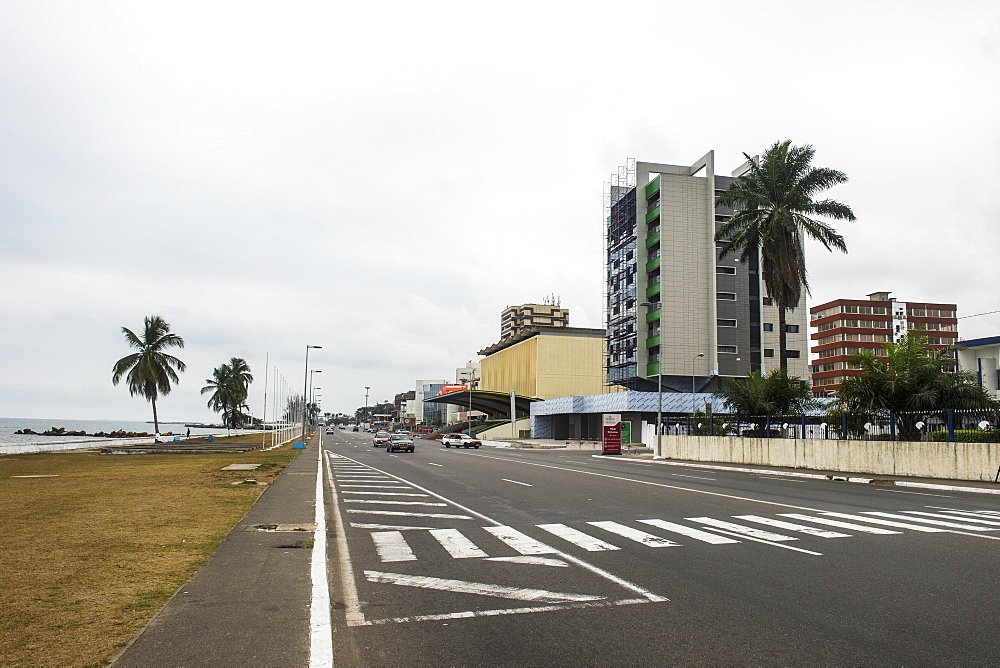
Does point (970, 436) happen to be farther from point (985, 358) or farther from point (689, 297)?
point (689, 297)

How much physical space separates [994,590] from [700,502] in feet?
29.7

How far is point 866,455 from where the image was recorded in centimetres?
2617

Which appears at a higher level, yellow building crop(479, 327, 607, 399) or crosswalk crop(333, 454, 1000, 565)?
yellow building crop(479, 327, 607, 399)

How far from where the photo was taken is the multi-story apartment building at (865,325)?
116 meters

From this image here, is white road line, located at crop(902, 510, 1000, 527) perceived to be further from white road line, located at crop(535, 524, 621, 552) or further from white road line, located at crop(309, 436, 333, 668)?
white road line, located at crop(309, 436, 333, 668)

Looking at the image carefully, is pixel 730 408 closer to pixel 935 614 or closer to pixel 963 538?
pixel 963 538

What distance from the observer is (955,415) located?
2381cm

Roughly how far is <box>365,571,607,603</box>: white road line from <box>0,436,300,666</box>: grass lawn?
7.27 feet

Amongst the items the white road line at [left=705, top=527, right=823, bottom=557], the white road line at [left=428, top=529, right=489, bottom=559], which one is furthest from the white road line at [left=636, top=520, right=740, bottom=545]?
the white road line at [left=428, top=529, right=489, bottom=559]

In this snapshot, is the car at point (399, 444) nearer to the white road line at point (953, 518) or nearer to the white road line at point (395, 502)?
the white road line at point (395, 502)

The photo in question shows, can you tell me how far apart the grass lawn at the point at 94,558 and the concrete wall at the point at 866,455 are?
2021cm

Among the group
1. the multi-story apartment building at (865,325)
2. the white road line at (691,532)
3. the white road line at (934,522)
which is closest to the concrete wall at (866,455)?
the white road line at (934,522)

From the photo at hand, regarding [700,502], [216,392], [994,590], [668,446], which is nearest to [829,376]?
[668,446]

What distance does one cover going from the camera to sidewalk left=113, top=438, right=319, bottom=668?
5441mm
